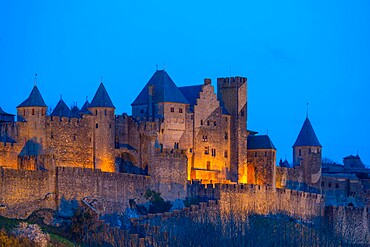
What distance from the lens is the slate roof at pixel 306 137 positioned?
380ft

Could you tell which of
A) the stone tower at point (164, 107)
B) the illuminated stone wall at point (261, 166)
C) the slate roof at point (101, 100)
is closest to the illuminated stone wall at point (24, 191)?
the slate roof at point (101, 100)

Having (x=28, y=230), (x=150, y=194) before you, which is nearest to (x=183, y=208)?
Result: (x=150, y=194)

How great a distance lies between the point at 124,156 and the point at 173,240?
18576mm

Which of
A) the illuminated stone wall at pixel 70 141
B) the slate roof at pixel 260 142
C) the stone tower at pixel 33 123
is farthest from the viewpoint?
the slate roof at pixel 260 142

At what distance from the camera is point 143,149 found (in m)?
98.4

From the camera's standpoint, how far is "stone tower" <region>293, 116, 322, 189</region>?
114875 millimetres

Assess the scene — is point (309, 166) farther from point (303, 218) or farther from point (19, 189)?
point (19, 189)

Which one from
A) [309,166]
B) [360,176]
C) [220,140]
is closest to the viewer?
[220,140]

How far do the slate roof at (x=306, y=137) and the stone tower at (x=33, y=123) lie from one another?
3109cm

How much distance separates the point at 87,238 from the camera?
8269cm

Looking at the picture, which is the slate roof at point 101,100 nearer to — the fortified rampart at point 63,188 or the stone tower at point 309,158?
the fortified rampart at point 63,188

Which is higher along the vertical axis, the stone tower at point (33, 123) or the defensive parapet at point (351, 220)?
the stone tower at point (33, 123)

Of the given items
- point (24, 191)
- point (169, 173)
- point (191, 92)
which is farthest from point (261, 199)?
point (24, 191)

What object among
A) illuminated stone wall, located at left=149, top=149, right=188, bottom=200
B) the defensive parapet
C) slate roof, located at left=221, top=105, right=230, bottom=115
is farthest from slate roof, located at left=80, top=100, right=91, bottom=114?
the defensive parapet
